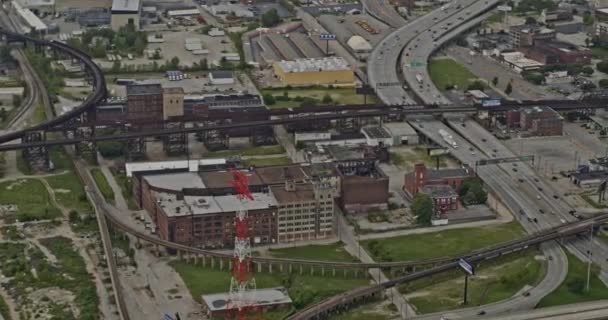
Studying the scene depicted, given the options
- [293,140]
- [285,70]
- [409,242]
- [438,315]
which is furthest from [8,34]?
[438,315]

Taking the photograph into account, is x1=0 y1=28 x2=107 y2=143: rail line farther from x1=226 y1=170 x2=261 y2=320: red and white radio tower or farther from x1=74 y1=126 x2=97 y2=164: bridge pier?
x1=226 y1=170 x2=261 y2=320: red and white radio tower

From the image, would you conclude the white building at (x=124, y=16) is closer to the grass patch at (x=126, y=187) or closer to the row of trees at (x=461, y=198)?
the grass patch at (x=126, y=187)

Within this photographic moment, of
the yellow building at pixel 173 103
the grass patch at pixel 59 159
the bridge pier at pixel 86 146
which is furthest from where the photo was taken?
the yellow building at pixel 173 103

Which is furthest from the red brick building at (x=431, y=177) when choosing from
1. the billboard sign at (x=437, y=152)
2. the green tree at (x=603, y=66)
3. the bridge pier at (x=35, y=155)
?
the green tree at (x=603, y=66)

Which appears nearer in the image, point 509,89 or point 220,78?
point 509,89

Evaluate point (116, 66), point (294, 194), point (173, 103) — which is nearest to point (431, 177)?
point (294, 194)

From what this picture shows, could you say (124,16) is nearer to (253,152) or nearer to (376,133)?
(253,152)
